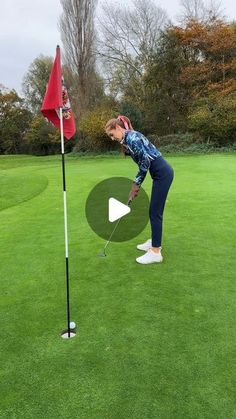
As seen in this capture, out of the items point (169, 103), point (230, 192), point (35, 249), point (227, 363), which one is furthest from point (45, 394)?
point (169, 103)

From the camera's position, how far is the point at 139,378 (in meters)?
2.54

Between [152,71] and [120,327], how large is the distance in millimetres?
26988

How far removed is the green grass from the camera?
92.9 inches

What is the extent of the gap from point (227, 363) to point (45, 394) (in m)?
1.19

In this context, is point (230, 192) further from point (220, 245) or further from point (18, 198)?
point (18, 198)

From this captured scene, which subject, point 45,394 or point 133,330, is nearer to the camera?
point 45,394

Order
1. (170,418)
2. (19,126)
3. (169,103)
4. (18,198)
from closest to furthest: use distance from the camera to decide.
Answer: (170,418) < (18,198) < (169,103) < (19,126)

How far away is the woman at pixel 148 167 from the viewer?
4.32 m

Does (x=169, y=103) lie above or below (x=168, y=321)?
above

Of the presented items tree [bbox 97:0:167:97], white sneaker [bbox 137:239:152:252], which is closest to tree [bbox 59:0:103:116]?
tree [bbox 97:0:167:97]

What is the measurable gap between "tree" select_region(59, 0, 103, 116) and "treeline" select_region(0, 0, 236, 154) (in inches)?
2.6

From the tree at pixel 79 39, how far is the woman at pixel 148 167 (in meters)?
26.0
